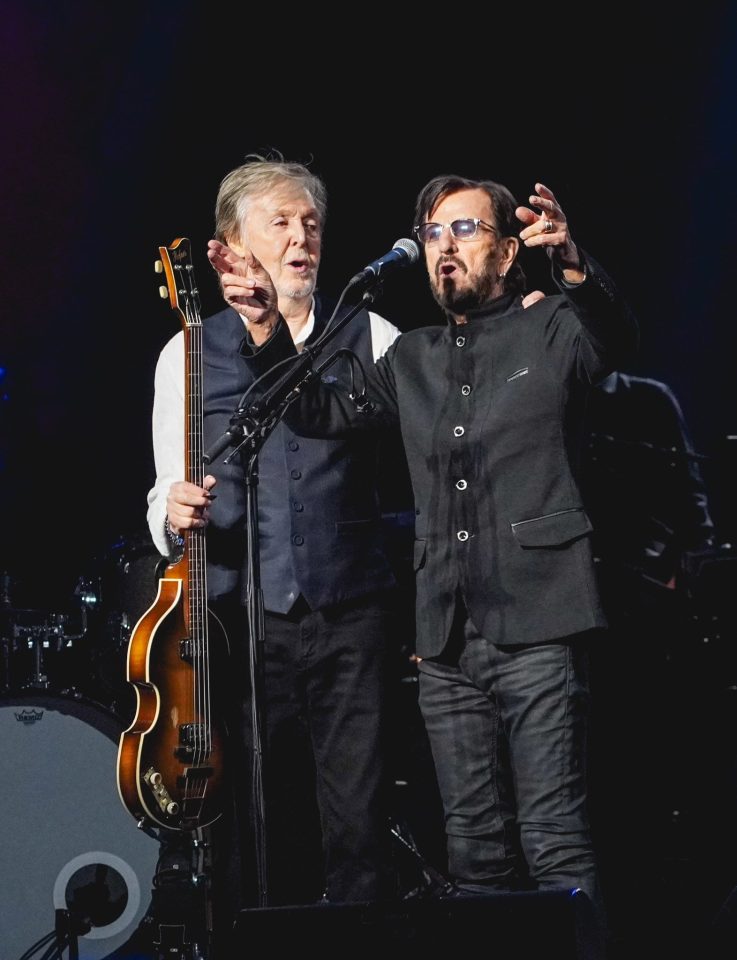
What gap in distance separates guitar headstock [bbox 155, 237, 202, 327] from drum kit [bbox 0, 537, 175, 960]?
1.26m

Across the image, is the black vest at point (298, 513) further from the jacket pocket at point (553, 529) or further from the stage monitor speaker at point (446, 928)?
the stage monitor speaker at point (446, 928)

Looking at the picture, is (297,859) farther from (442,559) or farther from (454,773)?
(442,559)

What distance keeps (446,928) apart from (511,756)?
1.96ft

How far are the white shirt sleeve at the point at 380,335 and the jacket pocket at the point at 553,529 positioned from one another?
2.62 ft

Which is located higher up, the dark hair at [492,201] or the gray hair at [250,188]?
the gray hair at [250,188]

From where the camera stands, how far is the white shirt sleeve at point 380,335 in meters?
3.14

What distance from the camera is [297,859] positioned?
316 cm

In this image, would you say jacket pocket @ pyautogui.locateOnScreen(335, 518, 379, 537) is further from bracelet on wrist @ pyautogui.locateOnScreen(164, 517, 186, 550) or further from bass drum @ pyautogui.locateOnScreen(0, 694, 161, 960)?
bass drum @ pyautogui.locateOnScreen(0, 694, 161, 960)

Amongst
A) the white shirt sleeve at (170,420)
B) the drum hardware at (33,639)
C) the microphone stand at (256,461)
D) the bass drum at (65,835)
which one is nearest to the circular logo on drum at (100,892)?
the bass drum at (65,835)

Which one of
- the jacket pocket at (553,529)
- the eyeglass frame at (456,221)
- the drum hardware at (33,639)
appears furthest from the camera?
the drum hardware at (33,639)

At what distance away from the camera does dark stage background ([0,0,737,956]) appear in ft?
16.3

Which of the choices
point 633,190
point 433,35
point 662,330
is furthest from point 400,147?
point 662,330

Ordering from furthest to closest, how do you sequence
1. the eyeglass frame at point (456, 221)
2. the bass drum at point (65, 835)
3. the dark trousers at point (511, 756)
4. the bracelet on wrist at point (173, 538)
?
the bass drum at point (65, 835), the bracelet on wrist at point (173, 538), the eyeglass frame at point (456, 221), the dark trousers at point (511, 756)

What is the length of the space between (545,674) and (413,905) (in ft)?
2.12
